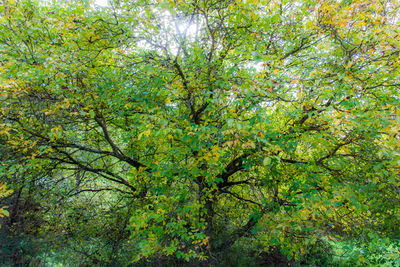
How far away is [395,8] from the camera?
3922mm

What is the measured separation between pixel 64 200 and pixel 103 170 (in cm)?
161

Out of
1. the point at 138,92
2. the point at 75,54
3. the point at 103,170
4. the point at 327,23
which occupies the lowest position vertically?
the point at 103,170

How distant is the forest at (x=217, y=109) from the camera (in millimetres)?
3357

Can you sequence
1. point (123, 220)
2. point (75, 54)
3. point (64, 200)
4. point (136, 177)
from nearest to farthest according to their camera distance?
1. point (75, 54)
2. point (136, 177)
3. point (64, 200)
4. point (123, 220)

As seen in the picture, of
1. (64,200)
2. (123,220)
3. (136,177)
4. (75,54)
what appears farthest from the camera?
(123,220)

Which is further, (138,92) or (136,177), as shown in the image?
(136,177)

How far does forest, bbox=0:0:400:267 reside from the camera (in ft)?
11.0

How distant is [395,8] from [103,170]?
279 inches

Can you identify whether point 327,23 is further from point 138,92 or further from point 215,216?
point 215,216

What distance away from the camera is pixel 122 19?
4051mm

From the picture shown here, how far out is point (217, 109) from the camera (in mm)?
3496

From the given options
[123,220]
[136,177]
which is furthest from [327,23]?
[123,220]

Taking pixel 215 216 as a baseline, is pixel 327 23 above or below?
above

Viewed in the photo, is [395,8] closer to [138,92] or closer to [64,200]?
[138,92]
